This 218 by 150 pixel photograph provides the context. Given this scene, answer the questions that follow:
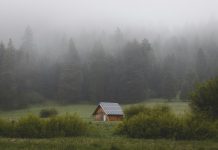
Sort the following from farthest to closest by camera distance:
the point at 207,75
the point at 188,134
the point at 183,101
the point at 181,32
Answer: the point at 181,32 < the point at 207,75 < the point at 183,101 < the point at 188,134

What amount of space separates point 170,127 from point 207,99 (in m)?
5.03

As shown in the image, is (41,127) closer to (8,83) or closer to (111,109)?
(111,109)

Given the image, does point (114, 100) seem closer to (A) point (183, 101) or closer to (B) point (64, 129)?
(A) point (183, 101)

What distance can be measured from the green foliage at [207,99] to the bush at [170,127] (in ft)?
5.58

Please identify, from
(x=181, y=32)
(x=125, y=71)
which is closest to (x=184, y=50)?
(x=181, y=32)

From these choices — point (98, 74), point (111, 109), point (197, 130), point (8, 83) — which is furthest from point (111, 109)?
point (98, 74)

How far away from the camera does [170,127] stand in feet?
128

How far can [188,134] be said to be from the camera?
3809 cm

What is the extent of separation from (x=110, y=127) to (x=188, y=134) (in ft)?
38.2

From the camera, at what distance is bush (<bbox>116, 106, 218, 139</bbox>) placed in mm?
38219

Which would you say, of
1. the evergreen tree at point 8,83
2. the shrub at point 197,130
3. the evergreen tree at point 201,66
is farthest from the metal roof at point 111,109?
the evergreen tree at point 201,66

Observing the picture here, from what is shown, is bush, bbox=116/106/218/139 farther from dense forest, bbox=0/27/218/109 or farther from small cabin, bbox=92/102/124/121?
dense forest, bbox=0/27/218/109

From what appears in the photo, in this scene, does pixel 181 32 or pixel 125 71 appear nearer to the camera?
pixel 125 71

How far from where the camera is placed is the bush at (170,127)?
125ft
